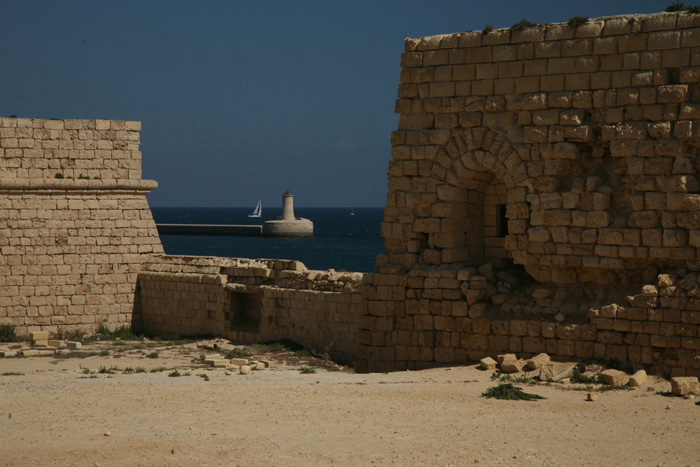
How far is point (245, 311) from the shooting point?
1633cm

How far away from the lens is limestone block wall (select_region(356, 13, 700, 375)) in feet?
34.7

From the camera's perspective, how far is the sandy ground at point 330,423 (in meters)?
7.29

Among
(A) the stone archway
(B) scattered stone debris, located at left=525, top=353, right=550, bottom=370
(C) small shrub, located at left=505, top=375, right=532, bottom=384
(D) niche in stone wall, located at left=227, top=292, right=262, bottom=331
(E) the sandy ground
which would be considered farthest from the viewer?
(D) niche in stone wall, located at left=227, top=292, right=262, bottom=331

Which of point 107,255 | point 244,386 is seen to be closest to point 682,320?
point 244,386

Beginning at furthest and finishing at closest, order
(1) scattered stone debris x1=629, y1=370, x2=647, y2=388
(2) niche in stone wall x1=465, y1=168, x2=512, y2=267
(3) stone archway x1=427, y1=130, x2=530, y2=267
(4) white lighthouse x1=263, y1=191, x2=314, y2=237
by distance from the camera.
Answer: (4) white lighthouse x1=263, y1=191, x2=314, y2=237
(2) niche in stone wall x1=465, y1=168, x2=512, y2=267
(3) stone archway x1=427, y1=130, x2=530, y2=267
(1) scattered stone debris x1=629, y1=370, x2=647, y2=388

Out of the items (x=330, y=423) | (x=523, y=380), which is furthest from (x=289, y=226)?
(x=330, y=423)

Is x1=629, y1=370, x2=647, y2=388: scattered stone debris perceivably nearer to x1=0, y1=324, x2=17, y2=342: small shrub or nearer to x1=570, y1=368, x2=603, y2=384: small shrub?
x1=570, y1=368, x2=603, y2=384: small shrub

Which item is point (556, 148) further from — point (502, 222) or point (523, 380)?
point (523, 380)

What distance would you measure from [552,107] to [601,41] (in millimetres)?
1026

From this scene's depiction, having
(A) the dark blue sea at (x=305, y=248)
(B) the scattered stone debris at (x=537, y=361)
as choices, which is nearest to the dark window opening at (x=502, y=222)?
(B) the scattered stone debris at (x=537, y=361)

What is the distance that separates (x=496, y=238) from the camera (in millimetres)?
12867

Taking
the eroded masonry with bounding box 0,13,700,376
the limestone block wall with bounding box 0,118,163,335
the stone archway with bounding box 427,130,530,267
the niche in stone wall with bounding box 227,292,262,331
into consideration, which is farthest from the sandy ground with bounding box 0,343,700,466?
the limestone block wall with bounding box 0,118,163,335

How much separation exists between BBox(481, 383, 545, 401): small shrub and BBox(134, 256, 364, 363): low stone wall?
13.0 ft

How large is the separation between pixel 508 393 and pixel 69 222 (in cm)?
1005
